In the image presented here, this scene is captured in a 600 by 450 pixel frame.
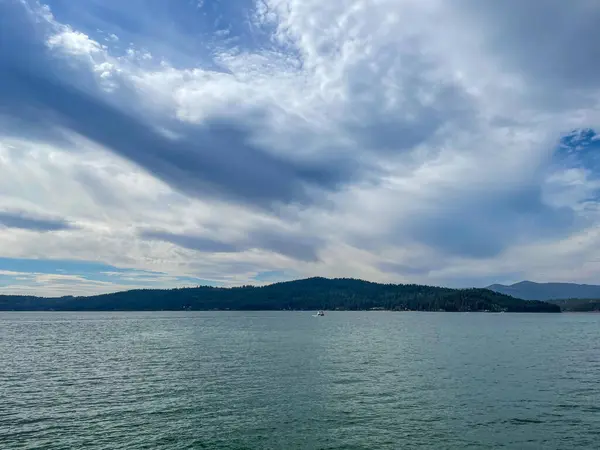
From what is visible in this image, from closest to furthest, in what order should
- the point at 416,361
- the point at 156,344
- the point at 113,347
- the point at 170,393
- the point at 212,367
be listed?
the point at 170,393
the point at 212,367
the point at 416,361
the point at 113,347
the point at 156,344

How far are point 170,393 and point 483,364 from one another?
2064 inches

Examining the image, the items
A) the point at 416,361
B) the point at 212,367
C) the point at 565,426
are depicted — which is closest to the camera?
the point at 565,426

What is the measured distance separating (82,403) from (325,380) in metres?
29.1

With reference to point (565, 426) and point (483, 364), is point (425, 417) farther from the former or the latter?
point (483, 364)

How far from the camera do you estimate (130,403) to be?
158ft

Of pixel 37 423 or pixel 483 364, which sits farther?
pixel 483 364

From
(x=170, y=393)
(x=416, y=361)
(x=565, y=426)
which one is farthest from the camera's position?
(x=416, y=361)

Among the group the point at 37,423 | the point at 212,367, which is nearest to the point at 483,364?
the point at 212,367

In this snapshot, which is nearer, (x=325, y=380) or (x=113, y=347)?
(x=325, y=380)

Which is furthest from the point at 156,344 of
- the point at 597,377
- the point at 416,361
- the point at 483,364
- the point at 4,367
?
the point at 597,377

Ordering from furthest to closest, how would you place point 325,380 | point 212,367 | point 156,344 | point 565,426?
point 156,344
point 212,367
point 325,380
point 565,426

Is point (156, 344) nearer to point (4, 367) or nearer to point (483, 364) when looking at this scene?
point (4, 367)

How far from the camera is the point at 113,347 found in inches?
4247

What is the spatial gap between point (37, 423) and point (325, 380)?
110ft
